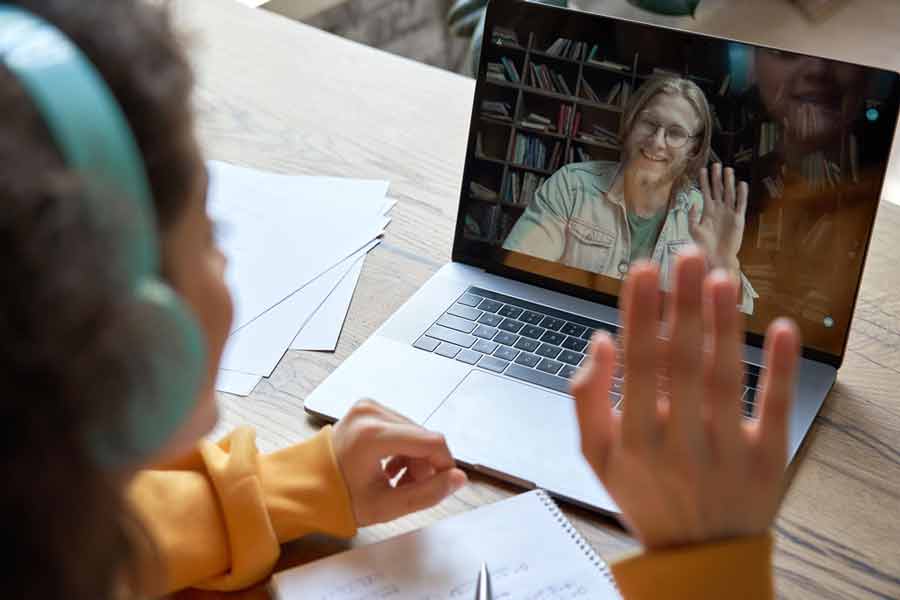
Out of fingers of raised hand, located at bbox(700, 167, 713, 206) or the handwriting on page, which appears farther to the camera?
fingers of raised hand, located at bbox(700, 167, 713, 206)

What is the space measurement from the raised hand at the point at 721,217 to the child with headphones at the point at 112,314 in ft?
1.12

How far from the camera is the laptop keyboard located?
0.88 m

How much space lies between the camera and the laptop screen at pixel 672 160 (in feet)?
2.79

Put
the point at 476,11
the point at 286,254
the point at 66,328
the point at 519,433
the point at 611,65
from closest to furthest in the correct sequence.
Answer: the point at 66,328
the point at 519,433
the point at 611,65
the point at 286,254
the point at 476,11

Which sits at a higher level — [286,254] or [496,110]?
[496,110]

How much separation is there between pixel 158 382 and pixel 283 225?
2.26 feet

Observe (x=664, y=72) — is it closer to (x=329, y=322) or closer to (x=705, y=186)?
(x=705, y=186)

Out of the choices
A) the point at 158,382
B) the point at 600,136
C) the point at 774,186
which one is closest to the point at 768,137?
the point at 774,186

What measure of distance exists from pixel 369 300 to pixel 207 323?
50 centimetres

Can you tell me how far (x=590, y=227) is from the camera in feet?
3.09

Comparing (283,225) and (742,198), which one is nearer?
(742,198)

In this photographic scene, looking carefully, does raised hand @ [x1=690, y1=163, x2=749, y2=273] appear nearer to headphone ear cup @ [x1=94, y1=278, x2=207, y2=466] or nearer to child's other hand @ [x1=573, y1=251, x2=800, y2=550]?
child's other hand @ [x1=573, y1=251, x2=800, y2=550]

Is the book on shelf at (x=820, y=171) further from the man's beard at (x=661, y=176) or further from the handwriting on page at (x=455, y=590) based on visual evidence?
the handwriting on page at (x=455, y=590)

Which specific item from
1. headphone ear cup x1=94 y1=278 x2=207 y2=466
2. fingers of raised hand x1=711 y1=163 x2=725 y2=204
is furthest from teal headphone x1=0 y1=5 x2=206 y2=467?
fingers of raised hand x1=711 y1=163 x2=725 y2=204
